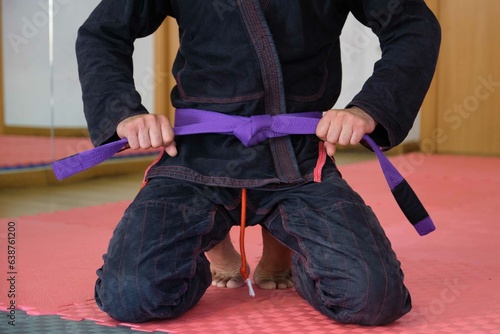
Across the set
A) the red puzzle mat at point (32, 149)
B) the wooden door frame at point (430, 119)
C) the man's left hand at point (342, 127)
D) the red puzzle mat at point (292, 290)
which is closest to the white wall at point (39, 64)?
the red puzzle mat at point (32, 149)

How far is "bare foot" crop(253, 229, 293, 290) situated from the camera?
4.58 ft

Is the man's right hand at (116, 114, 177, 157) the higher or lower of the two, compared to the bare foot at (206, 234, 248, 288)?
higher

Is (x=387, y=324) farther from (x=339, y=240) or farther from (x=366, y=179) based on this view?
(x=366, y=179)

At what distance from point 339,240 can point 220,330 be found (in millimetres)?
221

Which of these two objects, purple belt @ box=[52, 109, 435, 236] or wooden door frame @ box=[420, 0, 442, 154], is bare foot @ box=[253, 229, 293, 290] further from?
wooden door frame @ box=[420, 0, 442, 154]

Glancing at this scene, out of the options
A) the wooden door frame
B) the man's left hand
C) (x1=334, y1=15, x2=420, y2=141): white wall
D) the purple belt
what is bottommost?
the wooden door frame

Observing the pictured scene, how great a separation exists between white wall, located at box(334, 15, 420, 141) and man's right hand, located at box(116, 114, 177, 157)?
2.88 meters

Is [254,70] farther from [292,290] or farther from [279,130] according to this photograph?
[292,290]

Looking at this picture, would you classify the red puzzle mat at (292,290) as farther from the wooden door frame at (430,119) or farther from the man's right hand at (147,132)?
the wooden door frame at (430,119)

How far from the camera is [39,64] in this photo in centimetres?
294

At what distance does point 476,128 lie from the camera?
3.86 metres

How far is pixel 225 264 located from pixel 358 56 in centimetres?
275

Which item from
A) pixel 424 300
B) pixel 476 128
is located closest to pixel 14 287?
pixel 424 300

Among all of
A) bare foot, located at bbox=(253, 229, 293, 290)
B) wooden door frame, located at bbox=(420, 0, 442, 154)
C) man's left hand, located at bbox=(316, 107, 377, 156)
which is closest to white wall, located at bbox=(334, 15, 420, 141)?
wooden door frame, located at bbox=(420, 0, 442, 154)
